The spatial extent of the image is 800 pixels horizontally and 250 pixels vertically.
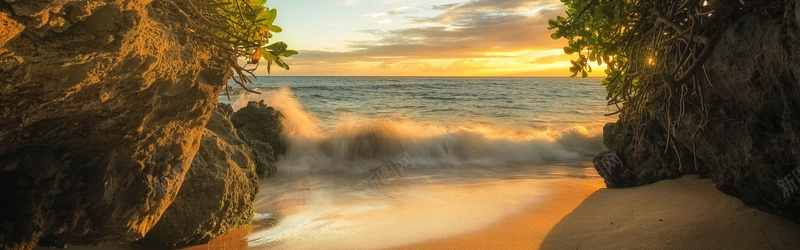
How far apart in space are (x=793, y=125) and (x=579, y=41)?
158cm

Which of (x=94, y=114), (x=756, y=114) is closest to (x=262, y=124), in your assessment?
(x=94, y=114)

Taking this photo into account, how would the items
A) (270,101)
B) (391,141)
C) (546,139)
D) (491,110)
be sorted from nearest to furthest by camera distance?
(391,141)
(546,139)
(270,101)
(491,110)

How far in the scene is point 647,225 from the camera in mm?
3088

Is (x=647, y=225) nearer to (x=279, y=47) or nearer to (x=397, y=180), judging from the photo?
(x=279, y=47)

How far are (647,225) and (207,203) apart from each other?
3.17m

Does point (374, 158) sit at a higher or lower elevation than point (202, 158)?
lower

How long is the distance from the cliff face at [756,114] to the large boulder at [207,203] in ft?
10.9

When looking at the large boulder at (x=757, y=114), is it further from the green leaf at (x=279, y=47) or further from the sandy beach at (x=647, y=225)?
the green leaf at (x=279, y=47)

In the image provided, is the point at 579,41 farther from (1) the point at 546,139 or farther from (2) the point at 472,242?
(1) the point at 546,139

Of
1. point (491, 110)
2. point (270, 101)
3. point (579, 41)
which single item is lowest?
point (491, 110)

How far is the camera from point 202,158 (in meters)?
3.80

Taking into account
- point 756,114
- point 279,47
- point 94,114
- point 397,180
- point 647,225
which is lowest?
point 397,180

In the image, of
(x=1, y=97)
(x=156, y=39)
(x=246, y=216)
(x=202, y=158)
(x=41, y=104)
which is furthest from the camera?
(x=246, y=216)

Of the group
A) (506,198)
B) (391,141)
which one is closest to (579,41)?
(506,198)
